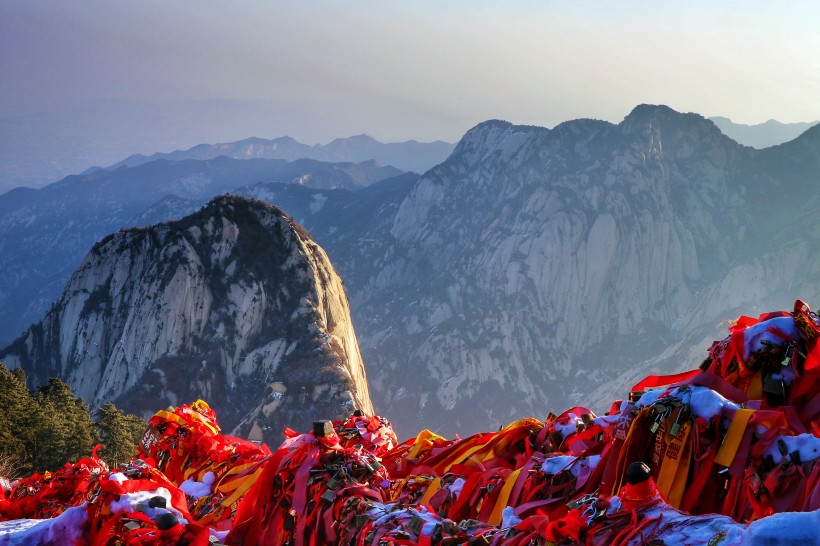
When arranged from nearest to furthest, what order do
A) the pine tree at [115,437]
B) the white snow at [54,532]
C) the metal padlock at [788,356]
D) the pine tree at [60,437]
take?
the white snow at [54,532] < the metal padlock at [788,356] < the pine tree at [60,437] < the pine tree at [115,437]

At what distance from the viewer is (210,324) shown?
65062 mm

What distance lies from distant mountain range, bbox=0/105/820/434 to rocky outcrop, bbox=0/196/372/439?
188ft

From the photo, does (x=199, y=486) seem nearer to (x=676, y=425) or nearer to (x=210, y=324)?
(x=676, y=425)

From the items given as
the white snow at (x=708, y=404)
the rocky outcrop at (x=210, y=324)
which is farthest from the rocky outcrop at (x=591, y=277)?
the white snow at (x=708, y=404)

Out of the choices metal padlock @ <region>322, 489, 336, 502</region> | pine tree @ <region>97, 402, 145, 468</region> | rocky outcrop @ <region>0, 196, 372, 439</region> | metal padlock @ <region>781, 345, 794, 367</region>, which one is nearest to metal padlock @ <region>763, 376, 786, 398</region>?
metal padlock @ <region>781, 345, 794, 367</region>

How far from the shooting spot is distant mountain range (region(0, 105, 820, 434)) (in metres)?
120

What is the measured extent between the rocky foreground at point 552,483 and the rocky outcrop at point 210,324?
5045 cm

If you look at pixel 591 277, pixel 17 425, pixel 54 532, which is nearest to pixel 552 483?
pixel 54 532

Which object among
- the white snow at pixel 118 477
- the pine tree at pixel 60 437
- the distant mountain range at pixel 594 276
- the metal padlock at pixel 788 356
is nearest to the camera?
the white snow at pixel 118 477

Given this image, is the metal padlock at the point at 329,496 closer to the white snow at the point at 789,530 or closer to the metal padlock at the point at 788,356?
the white snow at the point at 789,530

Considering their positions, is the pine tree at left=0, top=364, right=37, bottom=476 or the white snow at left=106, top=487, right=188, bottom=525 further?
the pine tree at left=0, top=364, right=37, bottom=476

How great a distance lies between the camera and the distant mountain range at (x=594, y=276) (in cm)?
11981

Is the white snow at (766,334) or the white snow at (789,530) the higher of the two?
the white snow at (766,334)

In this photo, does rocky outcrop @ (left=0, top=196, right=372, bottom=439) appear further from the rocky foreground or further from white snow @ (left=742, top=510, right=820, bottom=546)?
white snow @ (left=742, top=510, right=820, bottom=546)
